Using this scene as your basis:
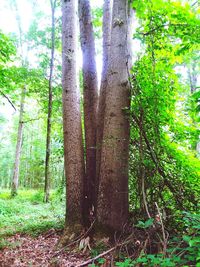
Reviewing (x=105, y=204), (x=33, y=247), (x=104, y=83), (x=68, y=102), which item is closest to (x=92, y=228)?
(x=105, y=204)

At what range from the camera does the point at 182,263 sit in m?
2.32

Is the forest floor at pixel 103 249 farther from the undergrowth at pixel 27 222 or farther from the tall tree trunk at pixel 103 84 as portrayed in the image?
the tall tree trunk at pixel 103 84

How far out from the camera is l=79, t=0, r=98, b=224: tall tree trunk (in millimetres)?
4496

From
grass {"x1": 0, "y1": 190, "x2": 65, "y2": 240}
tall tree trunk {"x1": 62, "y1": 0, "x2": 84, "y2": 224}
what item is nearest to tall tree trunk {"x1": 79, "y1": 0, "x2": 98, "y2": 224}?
tall tree trunk {"x1": 62, "y1": 0, "x2": 84, "y2": 224}

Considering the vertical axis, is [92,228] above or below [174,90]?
below

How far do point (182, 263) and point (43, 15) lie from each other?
1130 cm

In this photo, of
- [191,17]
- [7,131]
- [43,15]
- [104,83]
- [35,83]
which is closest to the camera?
[191,17]

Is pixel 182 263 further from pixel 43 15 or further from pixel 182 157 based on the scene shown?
pixel 43 15

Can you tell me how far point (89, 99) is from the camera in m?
4.91

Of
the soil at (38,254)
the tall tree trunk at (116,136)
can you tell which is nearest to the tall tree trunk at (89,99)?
the tall tree trunk at (116,136)

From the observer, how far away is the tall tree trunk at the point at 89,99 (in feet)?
14.8

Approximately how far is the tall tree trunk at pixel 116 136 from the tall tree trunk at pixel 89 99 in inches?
23.5

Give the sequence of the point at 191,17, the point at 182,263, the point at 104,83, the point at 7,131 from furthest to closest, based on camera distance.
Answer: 1. the point at 7,131
2. the point at 104,83
3. the point at 191,17
4. the point at 182,263

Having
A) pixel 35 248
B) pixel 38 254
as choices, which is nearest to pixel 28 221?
pixel 35 248
